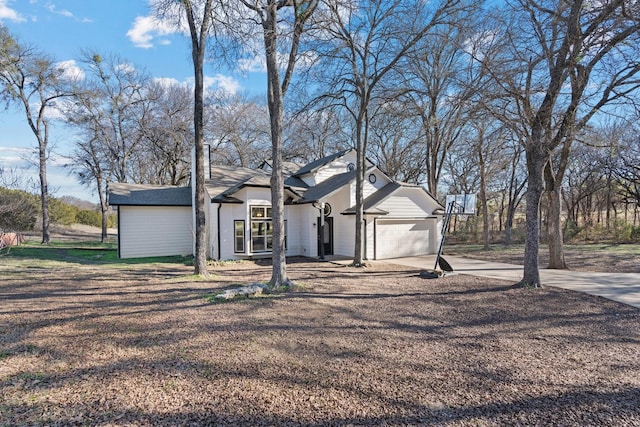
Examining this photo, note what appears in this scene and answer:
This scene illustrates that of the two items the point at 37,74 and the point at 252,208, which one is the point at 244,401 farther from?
the point at 37,74

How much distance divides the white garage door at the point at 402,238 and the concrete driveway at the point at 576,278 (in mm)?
2136

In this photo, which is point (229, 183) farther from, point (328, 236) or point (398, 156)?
point (398, 156)

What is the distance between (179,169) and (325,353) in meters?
26.6

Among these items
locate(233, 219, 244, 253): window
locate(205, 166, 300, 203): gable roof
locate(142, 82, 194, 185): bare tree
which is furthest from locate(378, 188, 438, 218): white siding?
locate(142, 82, 194, 185): bare tree

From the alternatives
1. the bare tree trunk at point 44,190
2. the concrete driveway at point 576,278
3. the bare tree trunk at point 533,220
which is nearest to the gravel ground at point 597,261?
the concrete driveway at point 576,278

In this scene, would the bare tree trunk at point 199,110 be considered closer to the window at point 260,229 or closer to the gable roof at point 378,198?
the window at point 260,229

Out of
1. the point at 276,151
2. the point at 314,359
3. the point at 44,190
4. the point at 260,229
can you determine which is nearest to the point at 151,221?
the point at 260,229

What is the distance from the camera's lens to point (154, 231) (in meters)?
16.5

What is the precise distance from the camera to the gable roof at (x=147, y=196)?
1575 cm

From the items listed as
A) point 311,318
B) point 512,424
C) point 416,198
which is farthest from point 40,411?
point 416,198

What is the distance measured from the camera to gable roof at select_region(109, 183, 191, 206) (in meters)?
15.7

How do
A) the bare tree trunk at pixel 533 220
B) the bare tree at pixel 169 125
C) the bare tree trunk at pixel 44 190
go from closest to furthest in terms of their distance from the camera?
the bare tree trunk at pixel 533 220
the bare tree trunk at pixel 44 190
the bare tree at pixel 169 125

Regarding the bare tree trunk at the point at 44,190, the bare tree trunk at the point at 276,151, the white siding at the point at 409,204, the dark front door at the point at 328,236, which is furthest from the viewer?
the bare tree trunk at the point at 44,190

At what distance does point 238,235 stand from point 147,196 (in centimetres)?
561
